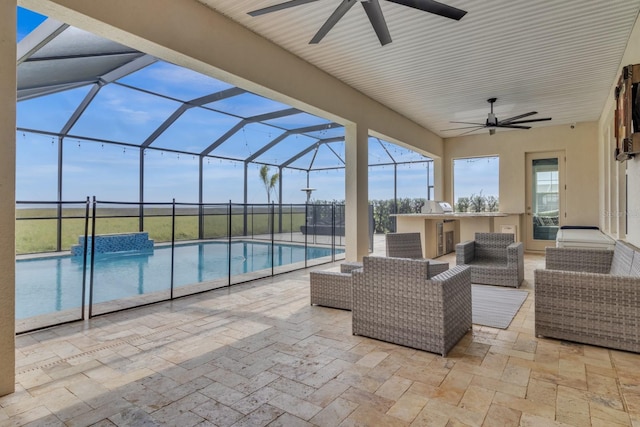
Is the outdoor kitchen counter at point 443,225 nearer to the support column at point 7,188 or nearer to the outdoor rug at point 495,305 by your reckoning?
the outdoor rug at point 495,305

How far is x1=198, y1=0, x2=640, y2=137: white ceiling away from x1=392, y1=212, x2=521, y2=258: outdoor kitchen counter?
2222 mm

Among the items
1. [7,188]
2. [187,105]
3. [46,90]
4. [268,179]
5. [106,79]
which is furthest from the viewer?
[268,179]

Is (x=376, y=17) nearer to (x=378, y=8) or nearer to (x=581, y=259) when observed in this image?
(x=378, y=8)

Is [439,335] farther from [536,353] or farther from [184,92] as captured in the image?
[184,92]

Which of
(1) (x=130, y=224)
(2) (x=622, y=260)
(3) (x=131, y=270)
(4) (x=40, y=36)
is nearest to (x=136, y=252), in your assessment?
(1) (x=130, y=224)

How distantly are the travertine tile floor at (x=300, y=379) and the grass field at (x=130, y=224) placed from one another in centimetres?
410

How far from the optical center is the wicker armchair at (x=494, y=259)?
4.84 metres

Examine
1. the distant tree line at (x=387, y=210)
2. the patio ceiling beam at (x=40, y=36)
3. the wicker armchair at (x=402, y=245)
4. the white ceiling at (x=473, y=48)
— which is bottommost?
the wicker armchair at (x=402, y=245)

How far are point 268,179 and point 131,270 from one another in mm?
6237

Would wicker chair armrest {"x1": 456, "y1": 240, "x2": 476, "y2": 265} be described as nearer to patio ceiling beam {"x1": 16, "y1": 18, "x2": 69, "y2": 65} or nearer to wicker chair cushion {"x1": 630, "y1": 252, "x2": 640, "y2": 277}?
wicker chair cushion {"x1": 630, "y1": 252, "x2": 640, "y2": 277}

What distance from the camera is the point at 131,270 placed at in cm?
732

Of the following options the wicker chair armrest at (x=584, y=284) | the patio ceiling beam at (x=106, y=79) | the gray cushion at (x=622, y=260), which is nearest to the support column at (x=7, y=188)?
the patio ceiling beam at (x=106, y=79)

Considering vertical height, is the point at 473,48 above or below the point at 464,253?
above

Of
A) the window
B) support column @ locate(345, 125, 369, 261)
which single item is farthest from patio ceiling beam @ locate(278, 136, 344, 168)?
support column @ locate(345, 125, 369, 261)
